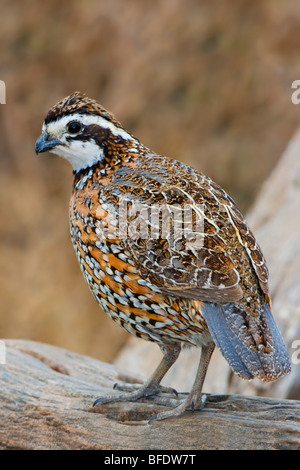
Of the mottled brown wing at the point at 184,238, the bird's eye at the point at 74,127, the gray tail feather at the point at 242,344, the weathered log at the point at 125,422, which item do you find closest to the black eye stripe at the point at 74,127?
the bird's eye at the point at 74,127

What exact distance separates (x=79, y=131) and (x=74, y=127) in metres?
0.04

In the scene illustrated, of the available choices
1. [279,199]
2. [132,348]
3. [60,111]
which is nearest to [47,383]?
[60,111]

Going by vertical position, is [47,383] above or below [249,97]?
below

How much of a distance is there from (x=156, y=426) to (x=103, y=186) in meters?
1.44

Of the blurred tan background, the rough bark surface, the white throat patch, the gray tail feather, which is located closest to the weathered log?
the rough bark surface

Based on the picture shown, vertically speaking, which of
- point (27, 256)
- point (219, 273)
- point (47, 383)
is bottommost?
point (27, 256)

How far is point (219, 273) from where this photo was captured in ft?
13.8

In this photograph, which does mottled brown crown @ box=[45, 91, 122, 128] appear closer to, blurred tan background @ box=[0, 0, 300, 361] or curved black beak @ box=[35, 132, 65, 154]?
curved black beak @ box=[35, 132, 65, 154]

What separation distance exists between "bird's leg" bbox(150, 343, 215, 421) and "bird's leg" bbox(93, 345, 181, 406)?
30 centimetres

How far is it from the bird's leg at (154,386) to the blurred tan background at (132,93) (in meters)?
5.38

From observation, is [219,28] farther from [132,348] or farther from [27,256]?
[132,348]

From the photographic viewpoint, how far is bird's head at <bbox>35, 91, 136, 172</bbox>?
4.79 meters

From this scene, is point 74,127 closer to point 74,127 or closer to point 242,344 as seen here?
point 74,127

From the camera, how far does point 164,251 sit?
432cm
